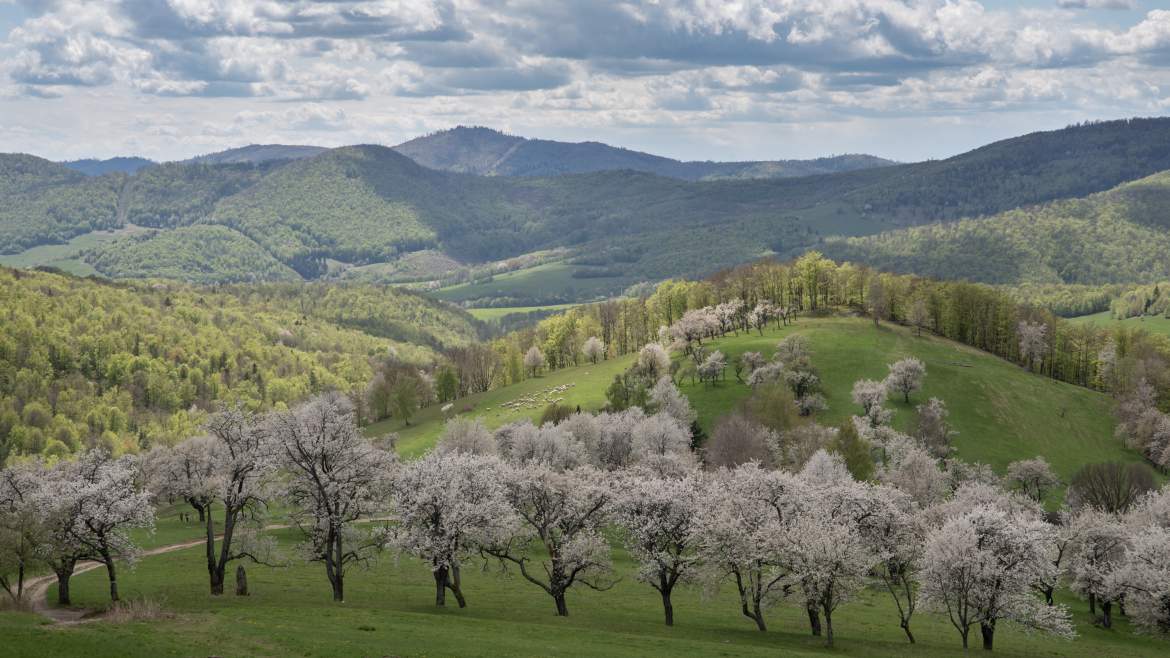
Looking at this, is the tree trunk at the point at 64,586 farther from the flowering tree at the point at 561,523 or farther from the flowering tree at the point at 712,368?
the flowering tree at the point at 712,368

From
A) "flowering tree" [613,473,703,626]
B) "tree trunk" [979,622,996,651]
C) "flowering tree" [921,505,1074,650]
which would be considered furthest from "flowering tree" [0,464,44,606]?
"tree trunk" [979,622,996,651]

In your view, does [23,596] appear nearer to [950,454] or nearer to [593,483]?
[593,483]

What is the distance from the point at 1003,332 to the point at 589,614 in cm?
14881

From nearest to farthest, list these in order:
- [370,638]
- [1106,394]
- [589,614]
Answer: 1. [370,638]
2. [589,614]
3. [1106,394]

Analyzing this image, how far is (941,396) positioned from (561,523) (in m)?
107

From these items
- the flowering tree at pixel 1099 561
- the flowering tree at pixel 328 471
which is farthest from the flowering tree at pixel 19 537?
the flowering tree at pixel 1099 561

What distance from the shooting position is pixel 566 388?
583 ft

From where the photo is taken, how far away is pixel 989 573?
194 feet

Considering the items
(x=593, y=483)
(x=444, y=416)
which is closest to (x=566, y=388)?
(x=444, y=416)

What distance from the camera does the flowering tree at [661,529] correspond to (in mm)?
60500

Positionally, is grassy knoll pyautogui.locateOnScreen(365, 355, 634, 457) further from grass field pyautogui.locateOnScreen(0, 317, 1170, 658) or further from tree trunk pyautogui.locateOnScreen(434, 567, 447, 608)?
tree trunk pyautogui.locateOnScreen(434, 567, 447, 608)

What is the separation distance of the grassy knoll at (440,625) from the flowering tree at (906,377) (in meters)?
65.8

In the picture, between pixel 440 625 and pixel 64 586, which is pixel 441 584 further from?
pixel 64 586

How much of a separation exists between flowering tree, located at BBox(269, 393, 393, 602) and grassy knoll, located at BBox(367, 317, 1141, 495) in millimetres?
86590
